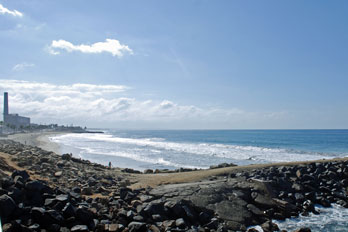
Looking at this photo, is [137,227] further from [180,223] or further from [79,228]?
[79,228]

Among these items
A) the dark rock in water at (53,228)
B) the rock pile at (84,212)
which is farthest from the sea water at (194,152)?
the dark rock in water at (53,228)

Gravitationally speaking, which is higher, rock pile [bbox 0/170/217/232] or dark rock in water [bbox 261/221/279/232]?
rock pile [bbox 0/170/217/232]

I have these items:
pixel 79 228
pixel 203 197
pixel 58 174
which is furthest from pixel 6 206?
pixel 58 174

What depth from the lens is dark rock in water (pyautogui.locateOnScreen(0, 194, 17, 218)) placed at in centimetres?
603

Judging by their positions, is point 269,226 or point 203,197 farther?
point 203,197

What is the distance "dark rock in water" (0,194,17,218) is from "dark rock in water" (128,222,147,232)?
2.86 metres

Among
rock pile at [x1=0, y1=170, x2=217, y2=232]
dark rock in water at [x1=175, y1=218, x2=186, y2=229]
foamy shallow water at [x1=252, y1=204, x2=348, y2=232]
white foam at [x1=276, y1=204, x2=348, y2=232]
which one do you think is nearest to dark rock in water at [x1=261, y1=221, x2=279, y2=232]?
foamy shallow water at [x1=252, y1=204, x2=348, y2=232]

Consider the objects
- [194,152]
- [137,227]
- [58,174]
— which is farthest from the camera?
[194,152]

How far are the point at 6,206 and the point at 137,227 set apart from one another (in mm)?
3166

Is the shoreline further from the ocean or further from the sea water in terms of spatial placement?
the sea water

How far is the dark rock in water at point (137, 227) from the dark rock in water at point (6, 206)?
2.86 metres

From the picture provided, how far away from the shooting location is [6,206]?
20.1ft

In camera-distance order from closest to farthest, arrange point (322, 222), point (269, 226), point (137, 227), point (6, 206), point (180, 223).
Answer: point (6, 206)
point (137, 227)
point (180, 223)
point (269, 226)
point (322, 222)

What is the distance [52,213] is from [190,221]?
3.99m
